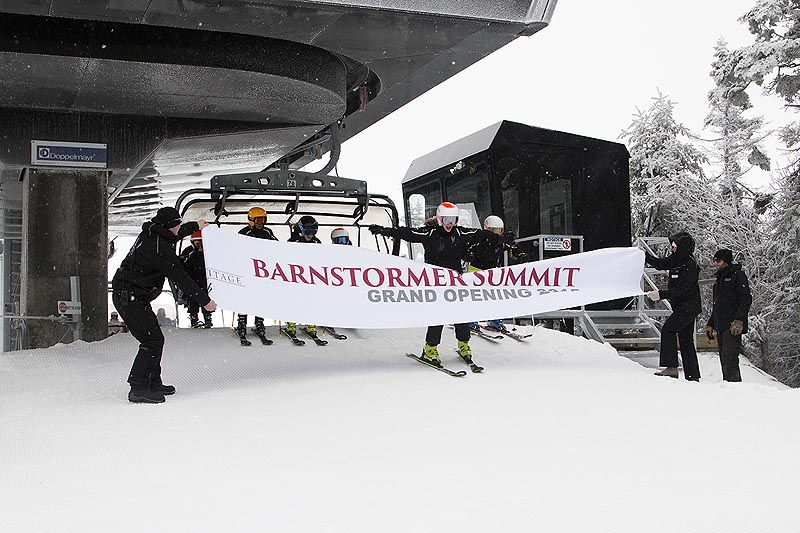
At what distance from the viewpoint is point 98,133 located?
45.0 feet

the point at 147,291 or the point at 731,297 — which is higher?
the point at 147,291

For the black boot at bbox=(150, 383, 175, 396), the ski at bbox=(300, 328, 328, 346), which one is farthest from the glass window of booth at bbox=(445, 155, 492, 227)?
the black boot at bbox=(150, 383, 175, 396)

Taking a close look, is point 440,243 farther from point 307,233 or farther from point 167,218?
point 167,218

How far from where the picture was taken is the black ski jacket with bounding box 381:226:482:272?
10055 millimetres

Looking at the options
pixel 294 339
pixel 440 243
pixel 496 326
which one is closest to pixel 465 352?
pixel 440 243

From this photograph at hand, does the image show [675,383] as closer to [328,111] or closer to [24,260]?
[328,111]

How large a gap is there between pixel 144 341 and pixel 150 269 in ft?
2.25

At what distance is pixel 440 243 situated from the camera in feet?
33.0

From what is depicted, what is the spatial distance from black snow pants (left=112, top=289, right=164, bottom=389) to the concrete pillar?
5.16 meters

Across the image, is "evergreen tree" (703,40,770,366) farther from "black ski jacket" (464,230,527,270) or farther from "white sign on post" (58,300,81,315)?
"white sign on post" (58,300,81,315)

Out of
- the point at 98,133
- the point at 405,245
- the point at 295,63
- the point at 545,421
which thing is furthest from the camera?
the point at 405,245

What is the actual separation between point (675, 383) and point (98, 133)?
962cm

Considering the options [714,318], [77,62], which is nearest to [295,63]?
[77,62]

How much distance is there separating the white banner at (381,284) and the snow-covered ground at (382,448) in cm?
66
